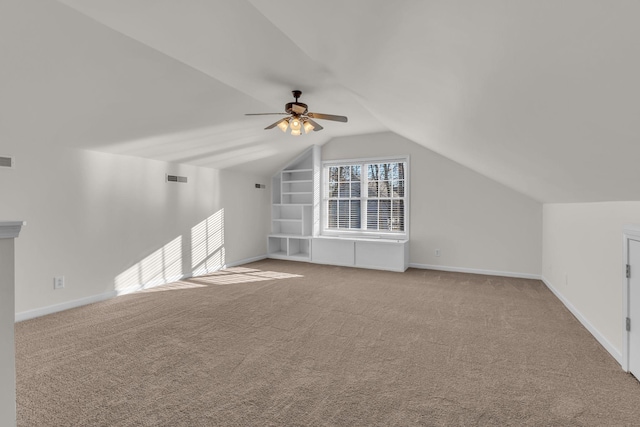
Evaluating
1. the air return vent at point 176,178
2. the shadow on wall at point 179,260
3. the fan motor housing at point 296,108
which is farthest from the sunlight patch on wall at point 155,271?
the fan motor housing at point 296,108

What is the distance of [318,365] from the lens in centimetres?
235

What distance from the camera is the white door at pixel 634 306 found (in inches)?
83.8

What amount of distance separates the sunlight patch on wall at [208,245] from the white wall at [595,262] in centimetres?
561

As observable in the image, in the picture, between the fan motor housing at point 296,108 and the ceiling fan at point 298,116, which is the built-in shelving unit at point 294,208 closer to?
the ceiling fan at point 298,116

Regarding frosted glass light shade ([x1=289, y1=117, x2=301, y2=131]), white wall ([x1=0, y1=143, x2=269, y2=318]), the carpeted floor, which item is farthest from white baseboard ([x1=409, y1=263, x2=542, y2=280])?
white wall ([x1=0, y1=143, x2=269, y2=318])

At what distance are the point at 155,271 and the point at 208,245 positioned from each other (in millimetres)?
1161

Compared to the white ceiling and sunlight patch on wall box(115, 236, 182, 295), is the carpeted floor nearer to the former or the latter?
sunlight patch on wall box(115, 236, 182, 295)

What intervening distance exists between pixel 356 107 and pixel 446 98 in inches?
103

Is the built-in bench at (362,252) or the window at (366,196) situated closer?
the built-in bench at (362,252)

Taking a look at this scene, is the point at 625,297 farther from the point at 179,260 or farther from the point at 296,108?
the point at 179,260

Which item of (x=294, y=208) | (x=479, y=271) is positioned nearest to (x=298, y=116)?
(x=294, y=208)

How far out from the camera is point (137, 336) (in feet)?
9.45

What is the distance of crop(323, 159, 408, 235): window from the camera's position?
20.9 ft

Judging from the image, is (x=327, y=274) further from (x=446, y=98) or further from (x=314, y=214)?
(x=446, y=98)
